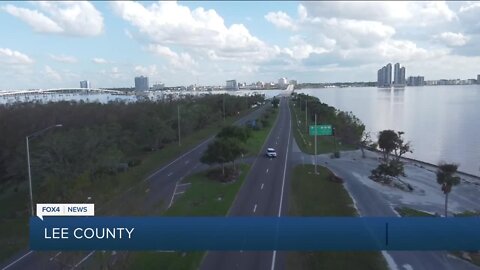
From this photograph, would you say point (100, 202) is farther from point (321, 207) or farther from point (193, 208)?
point (321, 207)

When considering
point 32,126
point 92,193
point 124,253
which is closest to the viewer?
point 124,253

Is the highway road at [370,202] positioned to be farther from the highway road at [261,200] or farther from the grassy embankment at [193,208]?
the grassy embankment at [193,208]

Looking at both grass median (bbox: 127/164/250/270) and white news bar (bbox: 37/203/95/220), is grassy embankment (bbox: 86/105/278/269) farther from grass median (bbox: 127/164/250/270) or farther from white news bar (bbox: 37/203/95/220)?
white news bar (bbox: 37/203/95/220)

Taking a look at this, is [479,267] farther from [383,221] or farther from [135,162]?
[135,162]

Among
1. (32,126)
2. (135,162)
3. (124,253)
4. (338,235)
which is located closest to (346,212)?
(124,253)

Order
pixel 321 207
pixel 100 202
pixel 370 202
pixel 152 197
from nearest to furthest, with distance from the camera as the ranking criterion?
1. pixel 100 202
2. pixel 321 207
3. pixel 152 197
4. pixel 370 202

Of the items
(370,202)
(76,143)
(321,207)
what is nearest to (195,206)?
(321,207)

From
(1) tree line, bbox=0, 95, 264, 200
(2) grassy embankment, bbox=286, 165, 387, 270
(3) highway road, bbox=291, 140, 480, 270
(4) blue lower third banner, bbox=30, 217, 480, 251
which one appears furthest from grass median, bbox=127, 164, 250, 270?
(3) highway road, bbox=291, 140, 480, 270

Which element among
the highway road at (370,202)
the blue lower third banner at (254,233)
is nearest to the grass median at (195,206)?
the blue lower third banner at (254,233)
